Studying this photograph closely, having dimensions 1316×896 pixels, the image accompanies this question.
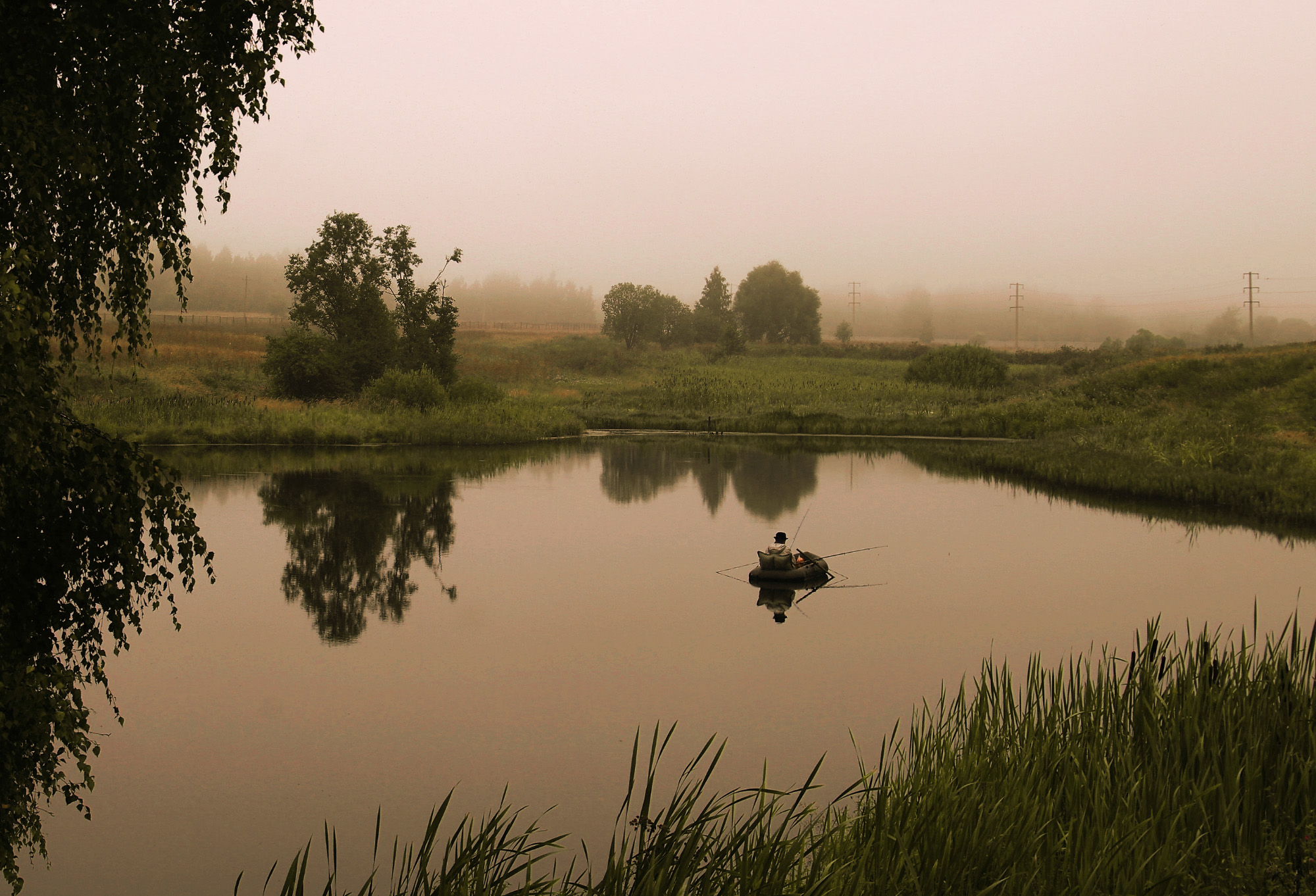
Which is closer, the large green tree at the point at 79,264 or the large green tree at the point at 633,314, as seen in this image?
the large green tree at the point at 79,264

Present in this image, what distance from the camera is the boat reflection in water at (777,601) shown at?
13.1 meters

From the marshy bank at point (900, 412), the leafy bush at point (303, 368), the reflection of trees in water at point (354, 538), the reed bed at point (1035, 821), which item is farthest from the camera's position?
the leafy bush at point (303, 368)

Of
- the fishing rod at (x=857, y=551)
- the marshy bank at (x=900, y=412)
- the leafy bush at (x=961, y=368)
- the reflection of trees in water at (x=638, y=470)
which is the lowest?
the fishing rod at (x=857, y=551)

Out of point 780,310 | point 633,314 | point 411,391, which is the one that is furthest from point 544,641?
point 780,310

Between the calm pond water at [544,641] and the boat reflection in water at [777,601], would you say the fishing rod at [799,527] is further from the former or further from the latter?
the boat reflection in water at [777,601]

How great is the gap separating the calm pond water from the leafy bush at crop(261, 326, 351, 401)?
81.9 feet

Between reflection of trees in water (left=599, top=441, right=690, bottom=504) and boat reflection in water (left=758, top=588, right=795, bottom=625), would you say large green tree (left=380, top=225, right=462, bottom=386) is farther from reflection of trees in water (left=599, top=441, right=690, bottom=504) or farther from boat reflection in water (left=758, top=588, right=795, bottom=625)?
boat reflection in water (left=758, top=588, right=795, bottom=625)

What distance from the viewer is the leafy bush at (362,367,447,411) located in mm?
43031

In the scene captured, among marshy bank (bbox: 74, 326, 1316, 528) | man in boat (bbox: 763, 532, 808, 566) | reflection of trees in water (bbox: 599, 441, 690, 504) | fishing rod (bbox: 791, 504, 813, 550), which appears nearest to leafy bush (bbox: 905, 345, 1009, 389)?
marshy bank (bbox: 74, 326, 1316, 528)

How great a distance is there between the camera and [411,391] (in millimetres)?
43062

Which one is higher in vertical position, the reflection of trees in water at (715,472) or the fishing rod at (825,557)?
the reflection of trees in water at (715,472)

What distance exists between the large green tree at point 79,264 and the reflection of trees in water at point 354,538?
6.81 meters

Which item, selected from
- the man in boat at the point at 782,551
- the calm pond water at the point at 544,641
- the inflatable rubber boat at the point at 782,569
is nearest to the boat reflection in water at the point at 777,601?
the calm pond water at the point at 544,641

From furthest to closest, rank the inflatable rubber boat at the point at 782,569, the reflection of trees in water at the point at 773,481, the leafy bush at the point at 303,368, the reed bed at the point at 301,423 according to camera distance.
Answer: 1. the leafy bush at the point at 303,368
2. the reed bed at the point at 301,423
3. the reflection of trees in water at the point at 773,481
4. the inflatable rubber boat at the point at 782,569
